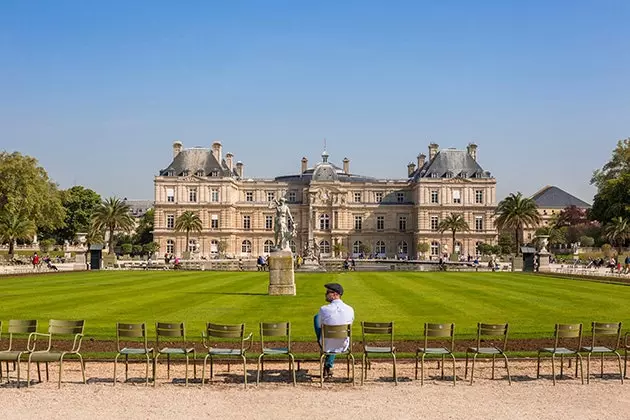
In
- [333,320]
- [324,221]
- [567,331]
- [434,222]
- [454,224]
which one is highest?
[324,221]

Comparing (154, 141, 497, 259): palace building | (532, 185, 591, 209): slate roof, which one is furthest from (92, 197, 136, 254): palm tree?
(532, 185, 591, 209): slate roof

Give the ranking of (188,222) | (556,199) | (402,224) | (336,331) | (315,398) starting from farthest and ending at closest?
(556,199), (402,224), (188,222), (336,331), (315,398)

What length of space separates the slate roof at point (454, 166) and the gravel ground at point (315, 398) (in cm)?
8783

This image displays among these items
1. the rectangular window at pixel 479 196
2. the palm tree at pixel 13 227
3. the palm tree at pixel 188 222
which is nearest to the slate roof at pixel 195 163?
the palm tree at pixel 188 222

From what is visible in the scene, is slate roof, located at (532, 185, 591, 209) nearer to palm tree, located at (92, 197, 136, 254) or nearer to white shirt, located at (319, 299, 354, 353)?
palm tree, located at (92, 197, 136, 254)

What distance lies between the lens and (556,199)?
148 metres

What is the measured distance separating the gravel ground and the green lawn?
4436 mm

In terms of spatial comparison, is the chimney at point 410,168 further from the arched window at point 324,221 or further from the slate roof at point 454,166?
the arched window at point 324,221

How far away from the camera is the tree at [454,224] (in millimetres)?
89250

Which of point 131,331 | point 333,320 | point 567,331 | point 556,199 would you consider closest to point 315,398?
point 333,320

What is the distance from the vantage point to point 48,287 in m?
32.4

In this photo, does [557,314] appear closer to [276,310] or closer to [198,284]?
[276,310]

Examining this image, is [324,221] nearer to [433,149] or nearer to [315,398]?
[433,149]

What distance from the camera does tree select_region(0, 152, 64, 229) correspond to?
73438 millimetres
